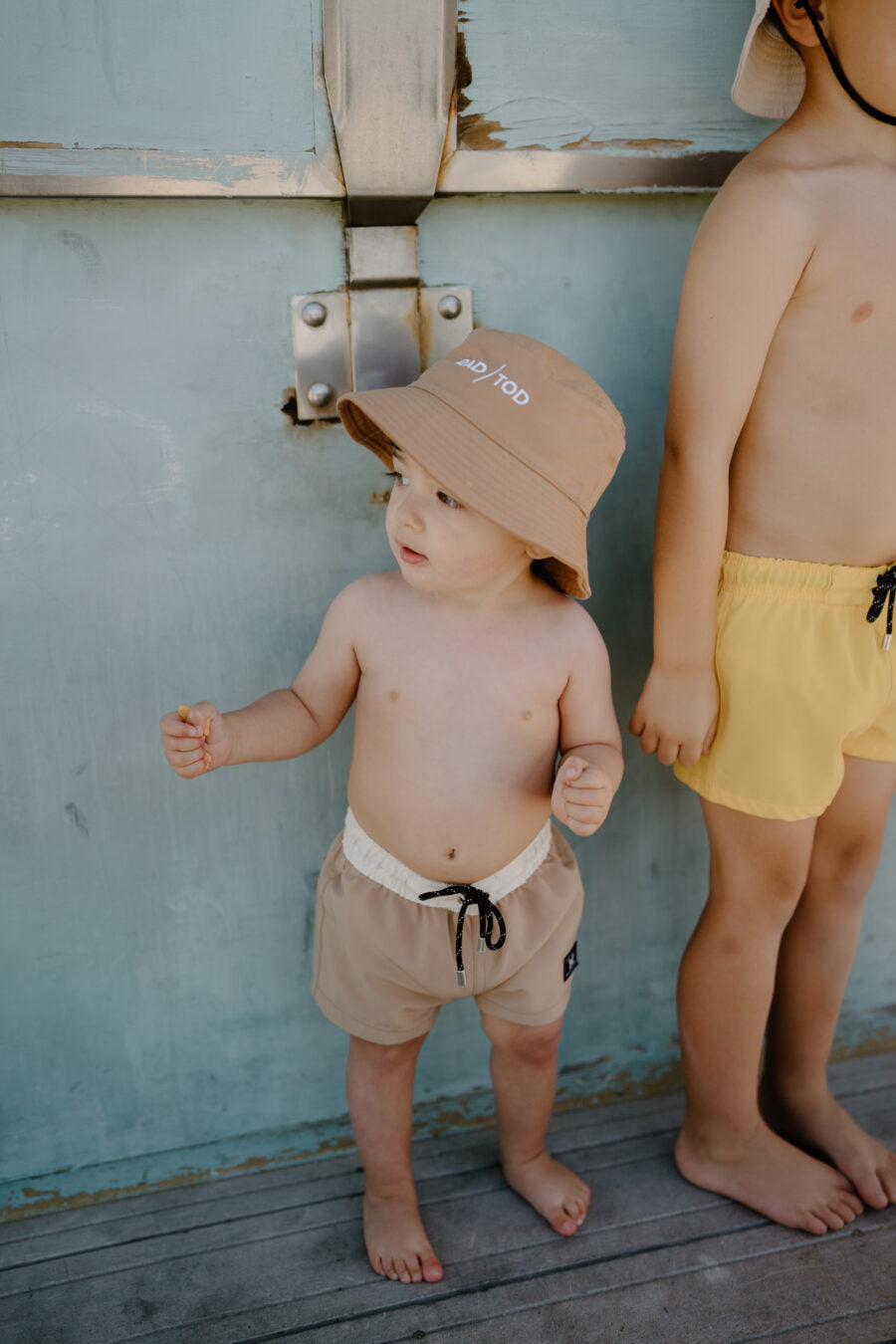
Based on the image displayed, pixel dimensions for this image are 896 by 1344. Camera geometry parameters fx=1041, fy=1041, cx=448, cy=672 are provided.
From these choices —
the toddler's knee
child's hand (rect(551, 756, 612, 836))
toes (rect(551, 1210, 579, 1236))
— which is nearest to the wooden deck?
toes (rect(551, 1210, 579, 1236))

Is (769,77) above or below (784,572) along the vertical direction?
above

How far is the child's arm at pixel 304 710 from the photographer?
1295 mm

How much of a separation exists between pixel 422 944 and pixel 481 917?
87 millimetres

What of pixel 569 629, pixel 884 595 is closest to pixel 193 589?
pixel 569 629

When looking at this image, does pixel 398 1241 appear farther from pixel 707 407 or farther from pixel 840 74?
pixel 840 74

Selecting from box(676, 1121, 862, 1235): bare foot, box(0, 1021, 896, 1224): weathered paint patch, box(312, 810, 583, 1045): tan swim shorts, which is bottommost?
box(0, 1021, 896, 1224): weathered paint patch

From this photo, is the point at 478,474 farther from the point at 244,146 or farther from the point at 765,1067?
the point at 765,1067

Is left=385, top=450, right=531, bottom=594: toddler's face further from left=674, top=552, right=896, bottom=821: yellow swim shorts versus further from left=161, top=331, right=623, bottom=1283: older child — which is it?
left=674, top=552, right=896, bottom=821: yellow swim shorts

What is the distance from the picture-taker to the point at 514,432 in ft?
3.98

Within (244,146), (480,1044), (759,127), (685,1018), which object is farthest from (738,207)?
(480,1044)

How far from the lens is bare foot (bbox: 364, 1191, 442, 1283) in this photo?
147cm

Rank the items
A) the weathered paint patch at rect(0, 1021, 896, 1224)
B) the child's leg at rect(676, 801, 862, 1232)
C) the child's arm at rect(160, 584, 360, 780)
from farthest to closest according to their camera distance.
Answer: the weathered paint patch at rect(0, 1021, 896, 1224), the child's leg at rect(676, 801, 862, 1232), the child's arm at rect(160, 584, 360, 780)

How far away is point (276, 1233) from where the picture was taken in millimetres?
1568

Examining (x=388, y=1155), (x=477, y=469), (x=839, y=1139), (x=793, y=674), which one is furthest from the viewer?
(x=839, y=1139)
